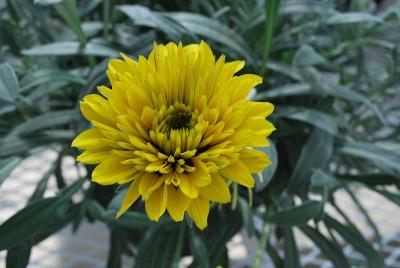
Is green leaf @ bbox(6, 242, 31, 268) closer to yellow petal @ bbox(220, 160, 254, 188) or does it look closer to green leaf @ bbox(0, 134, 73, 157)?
green leaf @ bbox(0, 134, 73, 157)

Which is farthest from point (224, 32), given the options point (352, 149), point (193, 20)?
point (352, 149)

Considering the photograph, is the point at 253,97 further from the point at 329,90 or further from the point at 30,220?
the point at 30,220

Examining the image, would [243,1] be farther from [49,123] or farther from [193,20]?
[49,123]

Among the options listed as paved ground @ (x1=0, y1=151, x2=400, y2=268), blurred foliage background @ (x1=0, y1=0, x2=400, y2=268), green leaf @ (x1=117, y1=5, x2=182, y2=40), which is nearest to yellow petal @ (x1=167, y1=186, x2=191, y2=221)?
blurred foliage background @ (x1=0, y1=0, x2=400, y2=268)

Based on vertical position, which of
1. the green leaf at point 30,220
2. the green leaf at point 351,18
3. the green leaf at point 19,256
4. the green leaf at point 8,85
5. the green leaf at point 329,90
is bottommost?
the green leaf at point 19,256

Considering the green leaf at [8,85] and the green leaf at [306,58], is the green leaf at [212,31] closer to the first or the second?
the green leaf at [306,58]

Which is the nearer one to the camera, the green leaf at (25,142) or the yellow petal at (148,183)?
the yellow petal at (148,183)

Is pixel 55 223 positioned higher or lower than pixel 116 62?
lower

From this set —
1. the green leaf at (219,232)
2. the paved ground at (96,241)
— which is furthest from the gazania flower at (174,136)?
the paved ground at (96,241)
